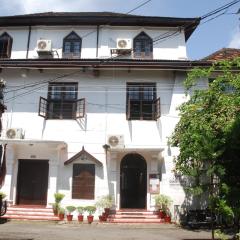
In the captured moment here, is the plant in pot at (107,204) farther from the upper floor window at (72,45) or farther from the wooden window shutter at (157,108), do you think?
the upper floor window at (72,45)

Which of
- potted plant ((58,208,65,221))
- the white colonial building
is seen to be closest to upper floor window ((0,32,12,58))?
the white colonial building

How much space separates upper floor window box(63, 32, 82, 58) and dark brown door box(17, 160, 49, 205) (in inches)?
235

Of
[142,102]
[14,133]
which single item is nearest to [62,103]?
[14,133]

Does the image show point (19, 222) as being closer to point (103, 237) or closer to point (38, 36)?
point (103, 237)

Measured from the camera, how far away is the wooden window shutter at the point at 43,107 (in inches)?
755

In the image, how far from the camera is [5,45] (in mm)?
21641

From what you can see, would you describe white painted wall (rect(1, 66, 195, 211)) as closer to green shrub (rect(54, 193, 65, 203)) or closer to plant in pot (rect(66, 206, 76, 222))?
green shrub (rect(54, 193, 65, 203))

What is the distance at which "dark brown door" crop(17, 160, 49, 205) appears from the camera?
1888cm

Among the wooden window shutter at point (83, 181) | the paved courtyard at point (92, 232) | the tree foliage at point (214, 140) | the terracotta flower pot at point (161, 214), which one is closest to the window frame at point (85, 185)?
the wooden window shutter at point (83, 181)

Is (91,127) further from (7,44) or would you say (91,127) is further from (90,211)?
(7,44)

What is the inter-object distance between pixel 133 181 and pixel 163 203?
2069 mm

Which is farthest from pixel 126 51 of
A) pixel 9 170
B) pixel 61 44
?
pixel 9 170

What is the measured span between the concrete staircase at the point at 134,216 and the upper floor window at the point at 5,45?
10322 mm

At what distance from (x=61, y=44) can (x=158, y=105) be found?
6.48 meters
